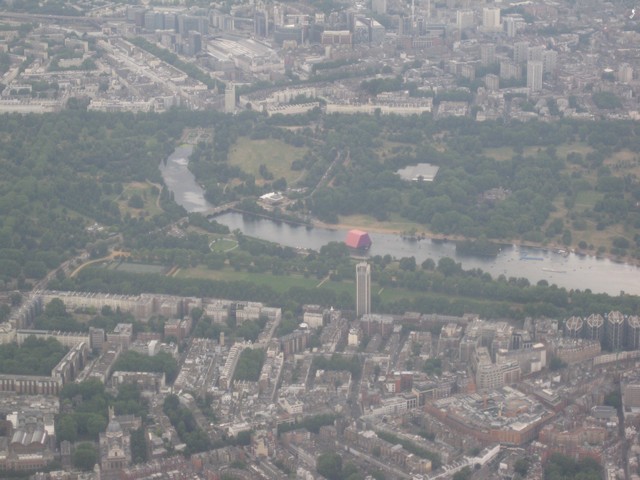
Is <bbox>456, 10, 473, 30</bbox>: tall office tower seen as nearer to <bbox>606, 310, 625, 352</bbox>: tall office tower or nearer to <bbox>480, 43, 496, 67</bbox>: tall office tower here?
<bbox>480, 43, 496, 67</bbox>: tall office tower

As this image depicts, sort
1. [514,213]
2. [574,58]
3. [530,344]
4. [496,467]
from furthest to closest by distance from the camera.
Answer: [574,58] < [514,213] < [530,344] < [496,467]

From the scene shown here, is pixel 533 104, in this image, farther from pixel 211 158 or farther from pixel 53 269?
pixel 53 269

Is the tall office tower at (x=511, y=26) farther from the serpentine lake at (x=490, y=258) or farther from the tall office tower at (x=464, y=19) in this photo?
the serpentine lake at (x=490, y=258)

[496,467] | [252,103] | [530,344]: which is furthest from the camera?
[252,103]

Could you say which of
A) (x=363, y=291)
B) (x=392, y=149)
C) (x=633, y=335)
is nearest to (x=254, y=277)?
(x=363, y=291)

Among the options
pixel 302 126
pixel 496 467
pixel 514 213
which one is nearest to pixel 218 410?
pixel 496 467

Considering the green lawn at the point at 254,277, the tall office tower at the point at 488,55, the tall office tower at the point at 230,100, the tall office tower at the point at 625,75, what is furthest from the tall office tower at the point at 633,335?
the tall office tower at the point at 488,55

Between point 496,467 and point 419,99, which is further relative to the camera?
point 419,99
